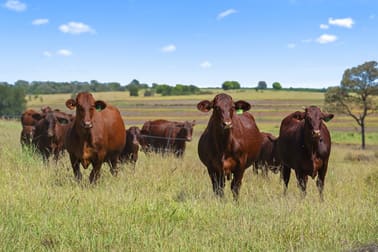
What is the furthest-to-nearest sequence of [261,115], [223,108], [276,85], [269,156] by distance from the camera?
[276,85]
[261,115]
[269,156]
[223,108]

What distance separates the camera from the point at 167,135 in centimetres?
2044

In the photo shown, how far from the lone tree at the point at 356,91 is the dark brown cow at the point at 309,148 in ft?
133

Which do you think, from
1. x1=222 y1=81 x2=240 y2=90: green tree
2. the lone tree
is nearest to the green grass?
the lone tree

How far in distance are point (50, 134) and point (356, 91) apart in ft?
135

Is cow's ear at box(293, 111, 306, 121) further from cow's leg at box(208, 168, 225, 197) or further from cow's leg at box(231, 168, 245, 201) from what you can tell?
cow's leg at box(208, 168, 225, 197)

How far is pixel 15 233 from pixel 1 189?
2.14 metres

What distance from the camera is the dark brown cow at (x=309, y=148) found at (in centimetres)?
902

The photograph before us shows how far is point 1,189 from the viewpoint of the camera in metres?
7.19

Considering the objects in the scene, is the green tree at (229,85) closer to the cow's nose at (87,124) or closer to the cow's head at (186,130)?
the cow's head at (186,130)

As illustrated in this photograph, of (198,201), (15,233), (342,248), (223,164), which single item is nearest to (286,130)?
(223,164)

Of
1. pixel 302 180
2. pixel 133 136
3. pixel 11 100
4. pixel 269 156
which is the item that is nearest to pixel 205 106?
pixel 302 180

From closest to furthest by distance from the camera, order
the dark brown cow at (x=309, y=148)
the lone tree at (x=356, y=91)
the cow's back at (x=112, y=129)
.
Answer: the dark brown cow at (x=309, y=148) → the cow's back at (x=112, y=129) → the lone tree at (x=356, y=91)

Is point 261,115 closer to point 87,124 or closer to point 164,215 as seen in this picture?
point 87,124

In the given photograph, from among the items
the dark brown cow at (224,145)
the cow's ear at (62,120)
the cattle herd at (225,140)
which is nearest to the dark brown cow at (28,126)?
the cow's ear at (62,120)
